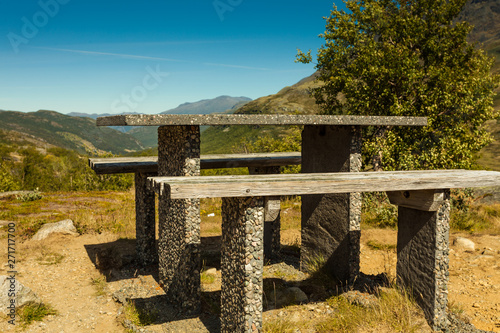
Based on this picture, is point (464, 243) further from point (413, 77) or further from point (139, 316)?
point (139, 316)

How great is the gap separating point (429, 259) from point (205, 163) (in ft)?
21.4

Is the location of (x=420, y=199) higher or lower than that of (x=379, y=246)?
higher

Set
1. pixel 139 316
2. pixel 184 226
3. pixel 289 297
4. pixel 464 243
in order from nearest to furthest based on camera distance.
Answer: pixel 139 316 → pixel 184 226 → pixel 289 297 → pixel 464 243

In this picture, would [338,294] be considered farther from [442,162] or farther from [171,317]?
[442,162]

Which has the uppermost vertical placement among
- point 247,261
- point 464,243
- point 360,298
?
point 247,261

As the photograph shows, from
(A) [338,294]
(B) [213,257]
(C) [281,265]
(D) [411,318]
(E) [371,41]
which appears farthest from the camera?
(E) [371,41]

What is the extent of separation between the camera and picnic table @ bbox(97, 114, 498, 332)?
5.81 meters

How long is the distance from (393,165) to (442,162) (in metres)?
1.93

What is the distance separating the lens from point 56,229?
1368cm

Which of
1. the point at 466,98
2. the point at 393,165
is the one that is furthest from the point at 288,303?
the point at 466,98

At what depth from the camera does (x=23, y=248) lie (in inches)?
473

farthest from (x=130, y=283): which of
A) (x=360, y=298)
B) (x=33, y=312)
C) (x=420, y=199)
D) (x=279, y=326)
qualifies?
(x=420, y=199)

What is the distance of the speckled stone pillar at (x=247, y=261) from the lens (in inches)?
226

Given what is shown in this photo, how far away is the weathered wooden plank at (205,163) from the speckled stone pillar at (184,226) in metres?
2.03
